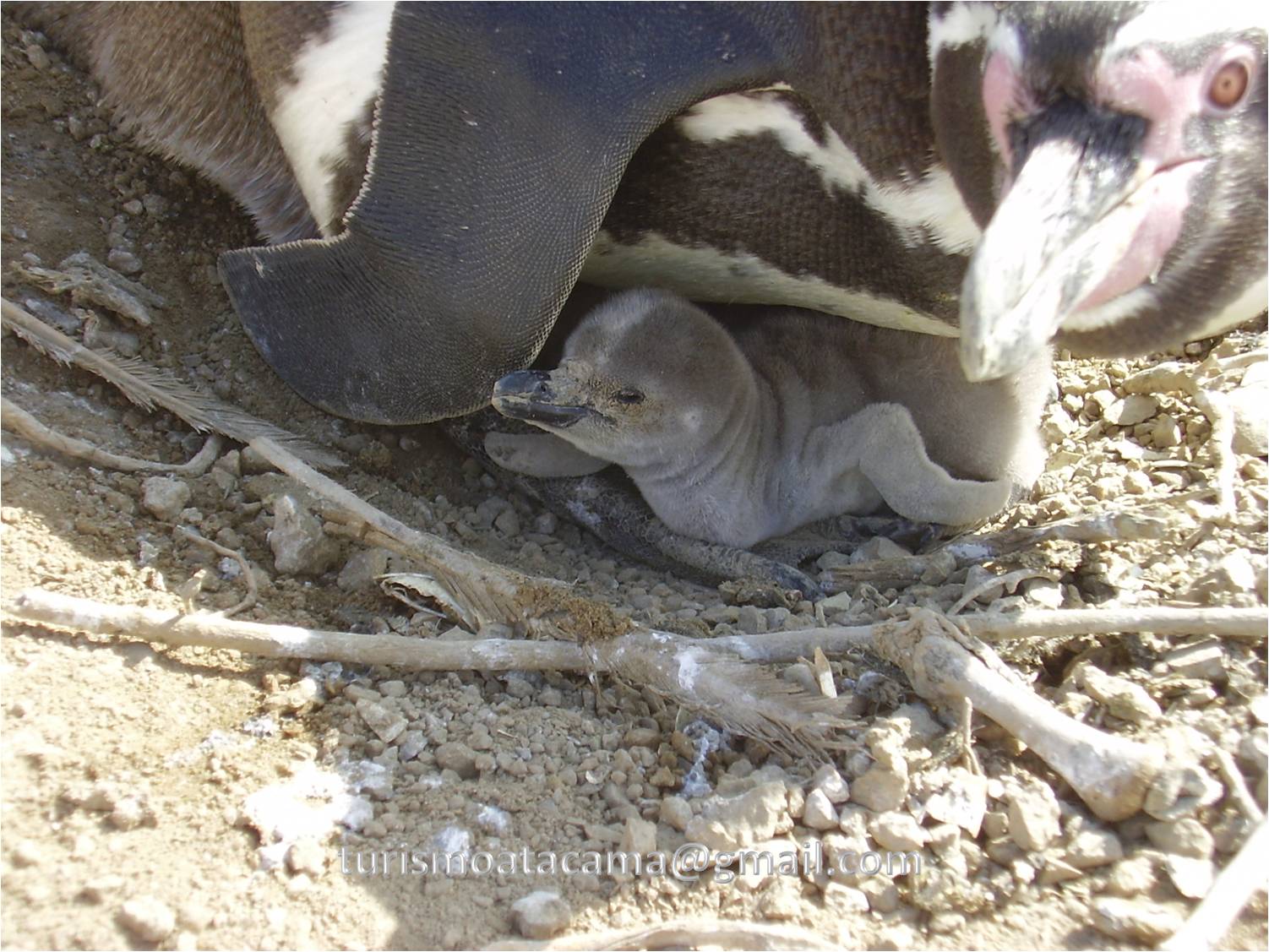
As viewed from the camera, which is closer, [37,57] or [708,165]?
[708,165]

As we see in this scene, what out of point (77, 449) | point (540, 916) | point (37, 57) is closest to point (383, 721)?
point (540, 916)

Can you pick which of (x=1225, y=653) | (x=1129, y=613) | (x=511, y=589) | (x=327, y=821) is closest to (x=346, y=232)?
(x=511, y=589)

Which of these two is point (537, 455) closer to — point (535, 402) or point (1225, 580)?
point (535, 402)

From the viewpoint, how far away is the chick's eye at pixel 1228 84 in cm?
141

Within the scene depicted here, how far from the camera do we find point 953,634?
1526 mm

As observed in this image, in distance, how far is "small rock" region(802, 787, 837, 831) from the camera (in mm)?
1364

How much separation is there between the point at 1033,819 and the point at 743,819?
340mm

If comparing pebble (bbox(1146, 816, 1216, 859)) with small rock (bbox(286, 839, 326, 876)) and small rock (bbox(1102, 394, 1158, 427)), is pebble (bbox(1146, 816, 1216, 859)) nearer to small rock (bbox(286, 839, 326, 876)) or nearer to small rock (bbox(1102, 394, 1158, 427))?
small rock (bbox(286, 839, 326, 876))

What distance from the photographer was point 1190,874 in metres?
1.25

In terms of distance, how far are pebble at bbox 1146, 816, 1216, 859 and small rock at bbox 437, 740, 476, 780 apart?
84cm

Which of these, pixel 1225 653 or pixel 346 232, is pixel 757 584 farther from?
pixel 346 232

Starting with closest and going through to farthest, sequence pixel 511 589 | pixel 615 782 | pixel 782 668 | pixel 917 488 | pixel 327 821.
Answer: pixel 327 821, pixel 615 782, pixel 782 668, pixel 511 589, pixel 917 488

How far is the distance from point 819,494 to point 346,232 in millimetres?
1148

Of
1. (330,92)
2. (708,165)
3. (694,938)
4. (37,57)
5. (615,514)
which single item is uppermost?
(37,57)
